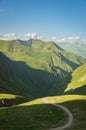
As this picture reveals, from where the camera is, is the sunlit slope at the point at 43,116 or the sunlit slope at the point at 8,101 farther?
the sunlit slope at the point at 8,101

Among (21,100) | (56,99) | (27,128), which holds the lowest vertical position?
(21,100)

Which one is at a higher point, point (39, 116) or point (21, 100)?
point (39, 116)

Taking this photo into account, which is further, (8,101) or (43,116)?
(8,101)

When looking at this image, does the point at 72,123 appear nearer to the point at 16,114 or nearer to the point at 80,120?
the point at 80,120

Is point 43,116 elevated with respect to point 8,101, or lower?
elevated

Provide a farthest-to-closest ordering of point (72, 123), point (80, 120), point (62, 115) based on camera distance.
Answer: point (62, 115) < point (80, 120) < point (72, 123)

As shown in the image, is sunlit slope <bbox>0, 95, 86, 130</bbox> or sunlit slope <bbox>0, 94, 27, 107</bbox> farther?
sunlit slope <bbox>0, 94, 27, 107</bbox>

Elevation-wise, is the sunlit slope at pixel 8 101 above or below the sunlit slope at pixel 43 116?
below

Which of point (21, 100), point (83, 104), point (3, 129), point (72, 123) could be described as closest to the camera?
point (3, 129)

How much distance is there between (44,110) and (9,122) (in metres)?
20.6

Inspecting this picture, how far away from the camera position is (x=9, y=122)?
96.2 metres

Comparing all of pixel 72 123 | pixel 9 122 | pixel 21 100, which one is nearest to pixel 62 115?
pixel 72 123

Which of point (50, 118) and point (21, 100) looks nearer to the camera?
point (50, 118)

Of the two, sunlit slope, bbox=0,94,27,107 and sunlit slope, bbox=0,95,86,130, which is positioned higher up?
sunlit slope, bbox=0,95,86,130
